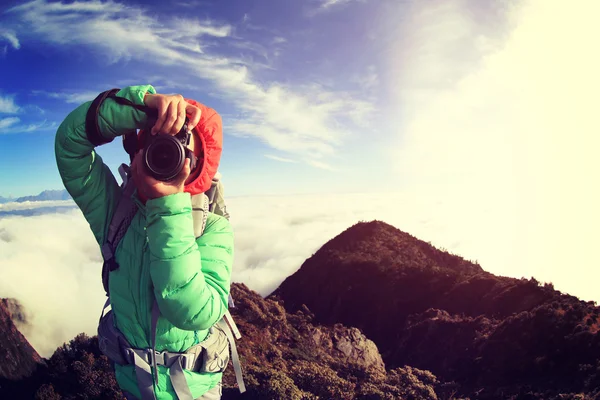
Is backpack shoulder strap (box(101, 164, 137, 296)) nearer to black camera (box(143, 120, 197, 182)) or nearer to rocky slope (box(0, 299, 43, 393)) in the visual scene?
black camera (box(143, 120, 197, 182))

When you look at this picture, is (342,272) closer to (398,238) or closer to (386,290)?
(386,290)

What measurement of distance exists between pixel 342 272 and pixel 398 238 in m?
7.42

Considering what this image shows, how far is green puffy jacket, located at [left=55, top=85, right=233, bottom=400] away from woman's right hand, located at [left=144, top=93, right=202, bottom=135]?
0.36ft

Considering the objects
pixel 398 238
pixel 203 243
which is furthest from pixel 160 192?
pixel 398 238

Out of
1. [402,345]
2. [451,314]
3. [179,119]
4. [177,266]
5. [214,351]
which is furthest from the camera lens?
[451,314]

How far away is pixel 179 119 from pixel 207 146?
262 mm

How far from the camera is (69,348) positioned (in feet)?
24.3

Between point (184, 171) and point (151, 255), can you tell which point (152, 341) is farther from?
point (184, 171)

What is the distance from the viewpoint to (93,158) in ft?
7.32

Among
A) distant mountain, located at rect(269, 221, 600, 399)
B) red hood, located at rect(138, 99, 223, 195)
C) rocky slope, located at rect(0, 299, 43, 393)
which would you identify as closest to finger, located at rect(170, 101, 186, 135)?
red hood, located at rect(138, 99, 223, 195)

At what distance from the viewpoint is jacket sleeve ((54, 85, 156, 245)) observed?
1994mm

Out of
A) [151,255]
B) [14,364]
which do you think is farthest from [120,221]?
[14,364]

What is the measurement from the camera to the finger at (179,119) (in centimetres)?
190

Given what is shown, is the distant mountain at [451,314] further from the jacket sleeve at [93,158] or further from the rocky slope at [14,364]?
the rocky slope at [14,364]
